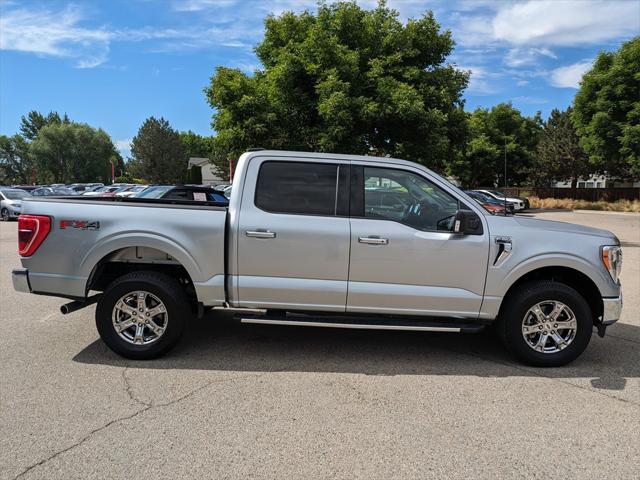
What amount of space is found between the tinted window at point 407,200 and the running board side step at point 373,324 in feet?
2.97

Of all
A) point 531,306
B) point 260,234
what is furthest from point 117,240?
point 531,306

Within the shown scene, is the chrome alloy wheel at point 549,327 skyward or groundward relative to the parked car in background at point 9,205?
skyward

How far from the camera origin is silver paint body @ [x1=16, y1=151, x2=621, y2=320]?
14.8ft

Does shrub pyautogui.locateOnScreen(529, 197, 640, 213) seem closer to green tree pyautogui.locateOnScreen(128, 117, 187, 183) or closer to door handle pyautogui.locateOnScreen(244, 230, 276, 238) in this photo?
door handle pyautogui.locateOnScreen(244, 230, 276, 238)

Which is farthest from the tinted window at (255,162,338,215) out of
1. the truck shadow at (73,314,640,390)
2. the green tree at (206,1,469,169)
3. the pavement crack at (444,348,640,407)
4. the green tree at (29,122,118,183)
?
the green tree at (29,122,118,183)

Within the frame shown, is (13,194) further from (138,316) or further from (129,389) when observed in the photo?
(129,389)

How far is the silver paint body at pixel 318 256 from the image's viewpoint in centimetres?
450

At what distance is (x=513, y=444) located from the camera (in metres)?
3.29

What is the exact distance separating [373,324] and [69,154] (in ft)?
282

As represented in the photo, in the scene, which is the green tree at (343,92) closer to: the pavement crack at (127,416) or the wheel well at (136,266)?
the wheel well at (136,266)

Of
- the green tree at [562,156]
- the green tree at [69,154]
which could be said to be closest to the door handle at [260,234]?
the green tree at [562,156]

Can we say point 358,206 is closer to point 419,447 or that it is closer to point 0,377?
point 419,447

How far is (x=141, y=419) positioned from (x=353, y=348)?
7.64 ft

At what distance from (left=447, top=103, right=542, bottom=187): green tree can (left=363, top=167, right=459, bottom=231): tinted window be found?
38.7 metres
